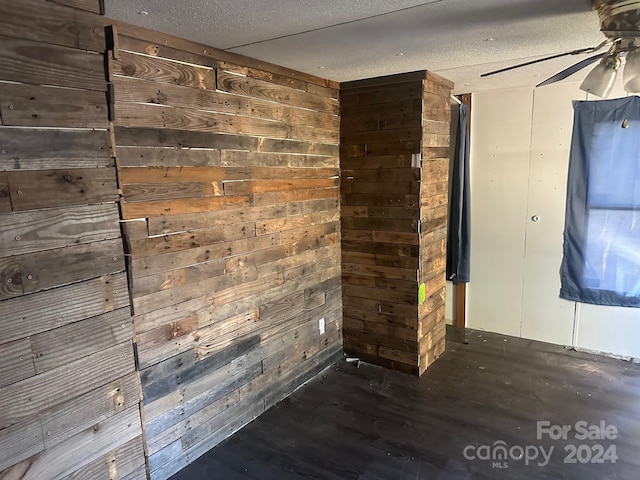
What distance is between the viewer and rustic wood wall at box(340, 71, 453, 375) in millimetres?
3176

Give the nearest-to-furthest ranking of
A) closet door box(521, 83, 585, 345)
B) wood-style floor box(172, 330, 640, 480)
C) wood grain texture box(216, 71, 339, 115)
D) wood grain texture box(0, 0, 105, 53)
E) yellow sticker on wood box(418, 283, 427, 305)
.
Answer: wood grain texture box(0, 0, 105, 53) → wood-style floor box(172, 330, 640, 480) → wood grain texture box(216, 71, 339, 115) → yellow sticker on wood box(418, 283, 427, 305) → closet door box(521, 83, 585, 345)

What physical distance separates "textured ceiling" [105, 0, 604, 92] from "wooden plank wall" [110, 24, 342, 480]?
0.74 feet

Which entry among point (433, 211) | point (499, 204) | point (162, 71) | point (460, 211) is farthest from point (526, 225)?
point (162, 71)

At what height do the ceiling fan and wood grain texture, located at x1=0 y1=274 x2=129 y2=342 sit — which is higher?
the ceiling fan

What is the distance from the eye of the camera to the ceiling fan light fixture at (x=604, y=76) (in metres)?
1.86

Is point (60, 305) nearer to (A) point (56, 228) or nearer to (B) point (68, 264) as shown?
(B) point (68, 264)

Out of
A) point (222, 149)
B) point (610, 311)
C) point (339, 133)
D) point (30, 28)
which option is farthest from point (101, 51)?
point (610, 311)

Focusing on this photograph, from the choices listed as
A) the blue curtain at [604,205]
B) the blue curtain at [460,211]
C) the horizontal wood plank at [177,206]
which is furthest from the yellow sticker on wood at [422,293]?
the horizontal wood plank at [177,206]

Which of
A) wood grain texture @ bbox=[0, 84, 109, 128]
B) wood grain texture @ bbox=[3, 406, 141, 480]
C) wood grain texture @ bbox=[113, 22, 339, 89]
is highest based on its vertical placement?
wood grain texture @ bbox=[113, 22, 339, 89]

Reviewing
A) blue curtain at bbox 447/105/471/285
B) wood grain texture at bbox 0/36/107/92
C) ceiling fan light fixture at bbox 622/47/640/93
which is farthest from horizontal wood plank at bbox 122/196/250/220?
blue curtain at bbox 447/105/471/285

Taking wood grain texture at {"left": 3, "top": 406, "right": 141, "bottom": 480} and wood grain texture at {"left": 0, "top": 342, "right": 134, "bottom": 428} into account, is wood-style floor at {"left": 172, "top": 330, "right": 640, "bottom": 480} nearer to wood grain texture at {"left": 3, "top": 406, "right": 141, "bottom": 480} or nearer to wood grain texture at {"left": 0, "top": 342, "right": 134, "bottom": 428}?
wood grain texture at {"left": 3, "top": 406, "right": 141, "bottom": 480}

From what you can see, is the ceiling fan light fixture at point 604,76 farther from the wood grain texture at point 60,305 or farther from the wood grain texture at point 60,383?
the wood grain texture at point 60,383

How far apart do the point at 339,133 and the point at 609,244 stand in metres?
2.40

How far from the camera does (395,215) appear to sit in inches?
130
